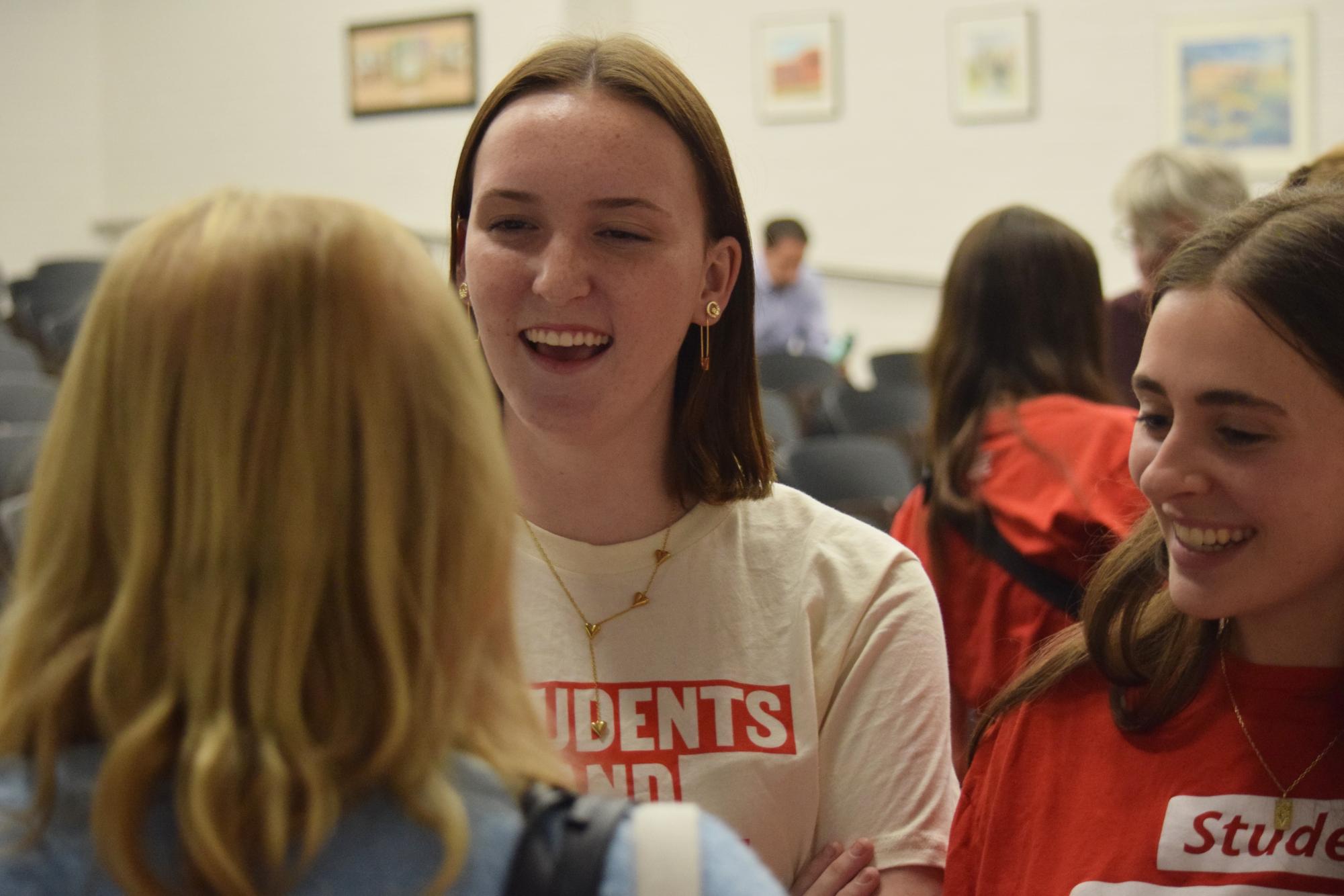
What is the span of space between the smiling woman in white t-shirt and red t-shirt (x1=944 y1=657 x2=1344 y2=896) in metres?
0.07

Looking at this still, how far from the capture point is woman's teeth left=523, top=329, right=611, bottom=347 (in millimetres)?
1524

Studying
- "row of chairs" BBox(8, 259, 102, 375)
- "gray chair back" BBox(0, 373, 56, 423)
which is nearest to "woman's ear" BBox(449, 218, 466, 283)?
"gray chair back" BBox(0, 373, 56, 423)

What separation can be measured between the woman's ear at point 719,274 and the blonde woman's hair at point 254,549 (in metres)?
0.81

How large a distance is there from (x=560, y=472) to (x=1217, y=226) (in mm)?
754

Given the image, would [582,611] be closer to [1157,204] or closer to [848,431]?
[1157,204]

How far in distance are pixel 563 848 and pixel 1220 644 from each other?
3.03ft

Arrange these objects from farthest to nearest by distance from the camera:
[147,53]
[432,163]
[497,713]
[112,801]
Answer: [147,53] < [432,163] < [497,713] < [112,801]

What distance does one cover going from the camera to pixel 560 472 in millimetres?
1592

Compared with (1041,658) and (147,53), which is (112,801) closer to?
(1041,658)

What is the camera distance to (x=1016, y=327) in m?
2.78

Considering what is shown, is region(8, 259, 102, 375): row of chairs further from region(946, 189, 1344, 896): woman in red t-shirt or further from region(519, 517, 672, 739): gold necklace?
region(946, 189, 1344, 896): woman in red t-shirt

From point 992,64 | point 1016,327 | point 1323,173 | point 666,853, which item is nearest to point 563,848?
point 666,853

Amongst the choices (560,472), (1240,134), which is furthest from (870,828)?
(1240,134)

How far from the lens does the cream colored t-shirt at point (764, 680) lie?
1.45 metres
